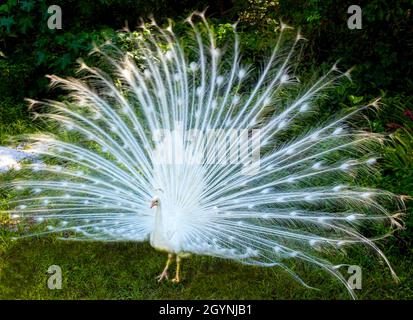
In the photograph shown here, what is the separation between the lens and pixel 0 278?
4.26 metres

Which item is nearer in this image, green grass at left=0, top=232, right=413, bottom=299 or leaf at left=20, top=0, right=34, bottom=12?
green grass at left=0, top=232, right=413, bottom=299

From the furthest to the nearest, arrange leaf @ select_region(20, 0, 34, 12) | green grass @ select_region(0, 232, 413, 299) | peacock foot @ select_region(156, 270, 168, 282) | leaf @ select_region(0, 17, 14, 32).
Result: 1. leaf @ select_region(0, 17, 14, 32)
2. leaf @ select_region(20, 0, 34, 12)
3. peacock foot @ select_region(156, 270, 168, 282)
4. green grass @ select_region(0, 232, 413, 299)

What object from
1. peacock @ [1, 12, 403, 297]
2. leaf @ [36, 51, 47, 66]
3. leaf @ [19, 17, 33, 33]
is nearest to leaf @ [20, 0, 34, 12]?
leaf @ [19, 17, 33, 33]

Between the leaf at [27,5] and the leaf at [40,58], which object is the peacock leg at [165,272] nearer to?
the leaf at [40,58]

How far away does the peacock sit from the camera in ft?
13.6

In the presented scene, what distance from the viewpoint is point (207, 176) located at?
4.38m

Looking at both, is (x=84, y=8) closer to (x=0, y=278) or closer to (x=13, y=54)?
(x=13, y=54)

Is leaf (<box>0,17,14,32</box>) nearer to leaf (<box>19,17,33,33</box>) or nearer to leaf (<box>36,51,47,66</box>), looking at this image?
leaf (<box>19,17,33,33</box>)

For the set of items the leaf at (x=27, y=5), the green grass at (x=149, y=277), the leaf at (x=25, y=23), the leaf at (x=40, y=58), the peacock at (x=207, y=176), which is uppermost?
the leaf at (x=27, y=5)

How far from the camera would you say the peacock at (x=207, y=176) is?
4.15m

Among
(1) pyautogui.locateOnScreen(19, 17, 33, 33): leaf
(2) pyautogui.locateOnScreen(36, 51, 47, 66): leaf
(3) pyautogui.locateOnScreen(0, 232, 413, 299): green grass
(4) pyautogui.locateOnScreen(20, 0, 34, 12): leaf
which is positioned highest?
(4) pyautogui.locateOnScreen(20, 0, 34, 12): leaf

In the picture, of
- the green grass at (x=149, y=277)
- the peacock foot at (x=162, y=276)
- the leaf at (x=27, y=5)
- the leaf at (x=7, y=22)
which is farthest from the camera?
the leaf at (x=7, y=22)

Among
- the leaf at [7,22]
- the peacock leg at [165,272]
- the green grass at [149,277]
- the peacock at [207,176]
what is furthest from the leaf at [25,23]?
the peacock leg at [165,272]

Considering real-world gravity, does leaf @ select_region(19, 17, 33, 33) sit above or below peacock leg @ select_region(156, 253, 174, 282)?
above
